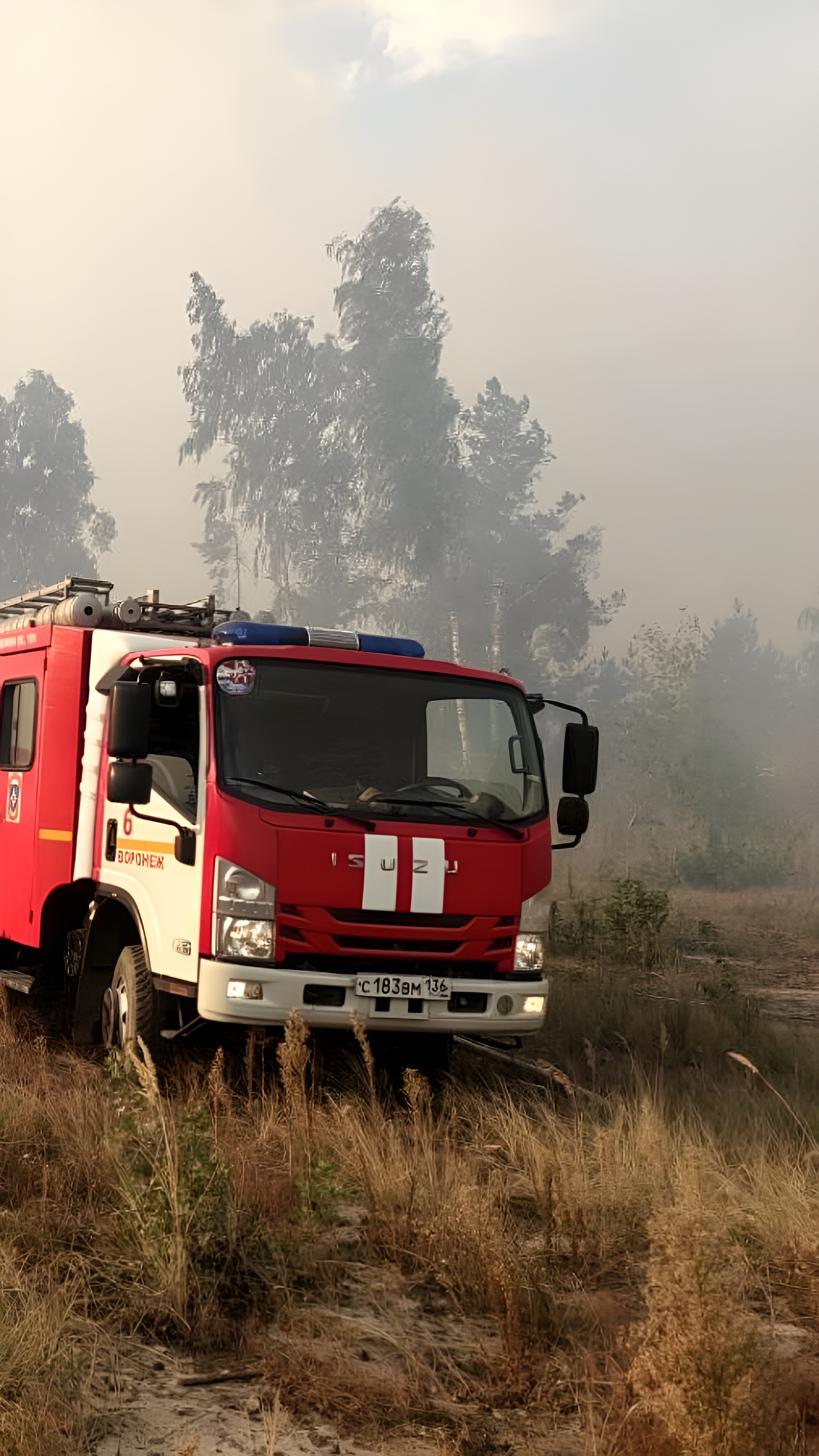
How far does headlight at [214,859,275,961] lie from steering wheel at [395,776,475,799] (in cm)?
108

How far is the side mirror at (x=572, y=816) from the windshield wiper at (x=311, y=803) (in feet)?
5.02

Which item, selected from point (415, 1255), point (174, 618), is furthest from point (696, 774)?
point (415, 1255)

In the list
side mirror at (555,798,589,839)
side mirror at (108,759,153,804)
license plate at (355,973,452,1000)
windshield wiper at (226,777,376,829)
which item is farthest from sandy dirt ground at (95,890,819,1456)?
side mirror at (555,798,589,839)

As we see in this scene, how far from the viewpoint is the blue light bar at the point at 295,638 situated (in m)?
7.59

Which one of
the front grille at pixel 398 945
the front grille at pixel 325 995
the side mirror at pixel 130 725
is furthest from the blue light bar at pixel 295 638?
the front grille at pixel 325 995

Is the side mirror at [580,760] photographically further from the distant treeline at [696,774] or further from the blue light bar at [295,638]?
the distant treeline at [696,774]

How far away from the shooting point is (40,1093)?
24.2 feet

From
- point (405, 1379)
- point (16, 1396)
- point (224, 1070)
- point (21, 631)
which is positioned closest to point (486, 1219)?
point (405, 1379)

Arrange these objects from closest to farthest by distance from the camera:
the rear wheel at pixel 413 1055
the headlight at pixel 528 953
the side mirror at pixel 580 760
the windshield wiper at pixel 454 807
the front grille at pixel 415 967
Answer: the front grille at pixel 415 967 < the windshield wiper at pixel 454 807 < the headlight at pixel 528 953 < the rear wheel at pixel 413 1055 < the side mirror at pixel 580 760

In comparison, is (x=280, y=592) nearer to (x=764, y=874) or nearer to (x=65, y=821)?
(x=764, y=874)

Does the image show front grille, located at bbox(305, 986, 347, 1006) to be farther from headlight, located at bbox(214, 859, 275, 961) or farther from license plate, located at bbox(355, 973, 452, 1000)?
headlight, located at bbox(214, 859, 275, 961)

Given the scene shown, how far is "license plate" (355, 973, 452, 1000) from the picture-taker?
275 inches

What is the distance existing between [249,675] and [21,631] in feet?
9.92

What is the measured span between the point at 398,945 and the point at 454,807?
0.82 metres
